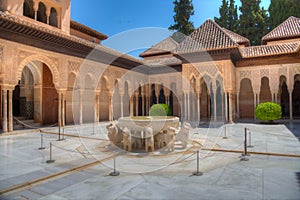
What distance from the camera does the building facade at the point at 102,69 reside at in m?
9.88

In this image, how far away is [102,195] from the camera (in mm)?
2881

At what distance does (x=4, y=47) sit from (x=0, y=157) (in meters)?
5.88

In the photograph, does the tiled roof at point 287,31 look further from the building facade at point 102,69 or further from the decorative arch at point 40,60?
the decorative arch at point 40,60

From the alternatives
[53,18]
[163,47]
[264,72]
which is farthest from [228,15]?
[53,18]

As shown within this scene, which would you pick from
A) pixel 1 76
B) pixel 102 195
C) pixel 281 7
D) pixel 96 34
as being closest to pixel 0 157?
pixel 102 195

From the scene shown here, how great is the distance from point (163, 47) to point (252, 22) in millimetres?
12153

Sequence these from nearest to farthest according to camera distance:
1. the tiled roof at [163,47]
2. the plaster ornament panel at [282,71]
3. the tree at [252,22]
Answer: the plaster ornament panel at [282,71] → the tiled roof at [163,47] → the tree at [252,22]

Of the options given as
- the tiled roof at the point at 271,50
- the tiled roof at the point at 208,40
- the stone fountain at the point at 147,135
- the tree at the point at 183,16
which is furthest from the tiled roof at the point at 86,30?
the stone fountain at the point at 147,135

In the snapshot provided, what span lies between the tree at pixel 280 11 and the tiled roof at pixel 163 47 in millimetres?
12485

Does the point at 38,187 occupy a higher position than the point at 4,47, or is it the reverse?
the point at 4,47

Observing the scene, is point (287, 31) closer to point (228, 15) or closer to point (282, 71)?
point (282, 71)

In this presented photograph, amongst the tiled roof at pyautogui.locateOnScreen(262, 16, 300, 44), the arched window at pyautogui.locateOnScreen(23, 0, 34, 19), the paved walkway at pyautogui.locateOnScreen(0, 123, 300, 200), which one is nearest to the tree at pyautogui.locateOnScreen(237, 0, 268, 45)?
the tiled roof at pyautogui.locateOnScreen(262, 16, 300, 44)

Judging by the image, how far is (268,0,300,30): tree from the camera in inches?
899

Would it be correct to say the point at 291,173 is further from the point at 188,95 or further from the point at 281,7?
the point at 281,7
